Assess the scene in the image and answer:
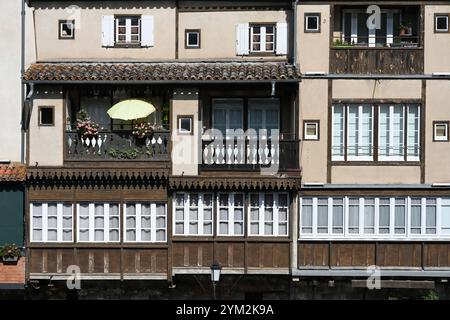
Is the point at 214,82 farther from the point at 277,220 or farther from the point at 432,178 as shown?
the point at 432,178

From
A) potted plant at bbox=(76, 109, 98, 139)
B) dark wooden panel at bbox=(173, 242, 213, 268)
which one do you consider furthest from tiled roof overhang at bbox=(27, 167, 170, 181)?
dark wooden panel at bbox=(173, 242, 213, 268)

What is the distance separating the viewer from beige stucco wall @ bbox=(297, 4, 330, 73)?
32.0 metres

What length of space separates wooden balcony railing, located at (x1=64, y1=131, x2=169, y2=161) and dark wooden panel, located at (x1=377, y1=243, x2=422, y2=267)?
305 inches

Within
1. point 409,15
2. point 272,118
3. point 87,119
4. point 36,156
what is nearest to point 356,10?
point 409,15

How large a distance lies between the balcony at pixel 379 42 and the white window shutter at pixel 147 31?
239 inches

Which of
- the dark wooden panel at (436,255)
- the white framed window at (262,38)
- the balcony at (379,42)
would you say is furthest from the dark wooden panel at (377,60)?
the dark wooden panel at (436,255)

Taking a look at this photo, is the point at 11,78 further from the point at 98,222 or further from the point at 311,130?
the point at 311,130

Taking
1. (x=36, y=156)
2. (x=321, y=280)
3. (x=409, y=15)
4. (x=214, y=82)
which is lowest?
(x=321, y=280)

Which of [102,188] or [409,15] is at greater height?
[409,15]

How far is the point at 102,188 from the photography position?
32.5 m

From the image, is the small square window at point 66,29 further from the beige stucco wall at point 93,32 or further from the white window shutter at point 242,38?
the white window shutter at point 242,38

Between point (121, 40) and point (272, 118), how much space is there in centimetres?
577

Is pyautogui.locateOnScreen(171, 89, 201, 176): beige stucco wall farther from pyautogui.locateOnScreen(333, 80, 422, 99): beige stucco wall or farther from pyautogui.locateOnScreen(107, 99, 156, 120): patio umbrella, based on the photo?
pyautogui.locateOnScreen(333, 80, 422, 99): beige stucco wall

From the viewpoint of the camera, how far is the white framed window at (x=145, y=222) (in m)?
32.5
